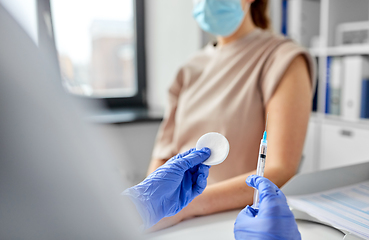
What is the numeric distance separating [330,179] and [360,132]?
39.4 inches

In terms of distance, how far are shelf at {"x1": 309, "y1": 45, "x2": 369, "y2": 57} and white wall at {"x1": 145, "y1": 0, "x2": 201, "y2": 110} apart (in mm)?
733

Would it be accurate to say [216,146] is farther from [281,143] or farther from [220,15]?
[220,15]

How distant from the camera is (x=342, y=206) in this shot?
0.59m

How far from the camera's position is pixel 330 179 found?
68cm

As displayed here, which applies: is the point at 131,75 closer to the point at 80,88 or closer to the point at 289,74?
→ the point at 80,88

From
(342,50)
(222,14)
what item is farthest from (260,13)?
(342,50)

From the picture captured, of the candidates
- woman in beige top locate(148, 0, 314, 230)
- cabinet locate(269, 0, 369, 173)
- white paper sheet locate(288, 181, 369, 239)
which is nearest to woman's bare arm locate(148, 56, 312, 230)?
woman in beige top locate(148, 0, 314, 230)

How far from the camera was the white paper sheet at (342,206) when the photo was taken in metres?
0.51

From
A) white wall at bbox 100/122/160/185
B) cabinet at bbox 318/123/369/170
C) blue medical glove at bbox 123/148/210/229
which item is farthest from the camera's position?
white wall at bbox 100/122/160/185

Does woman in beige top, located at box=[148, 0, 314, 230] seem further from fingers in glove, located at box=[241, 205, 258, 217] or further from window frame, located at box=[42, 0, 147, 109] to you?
window frame, located at box=[42, 0, 147, 109]

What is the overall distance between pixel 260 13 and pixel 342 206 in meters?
0.80

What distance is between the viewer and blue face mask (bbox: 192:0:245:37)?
1029 millimetres

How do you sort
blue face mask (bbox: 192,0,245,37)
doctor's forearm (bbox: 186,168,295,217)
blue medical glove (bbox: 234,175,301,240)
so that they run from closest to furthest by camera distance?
blue medical glove (bbox: 234,175,301,240) < doctor's forearm (bbox: 186,168,295,217) < blue face mask (bbox: 192,0,245,37)

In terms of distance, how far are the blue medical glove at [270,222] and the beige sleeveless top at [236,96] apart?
1.47ft
